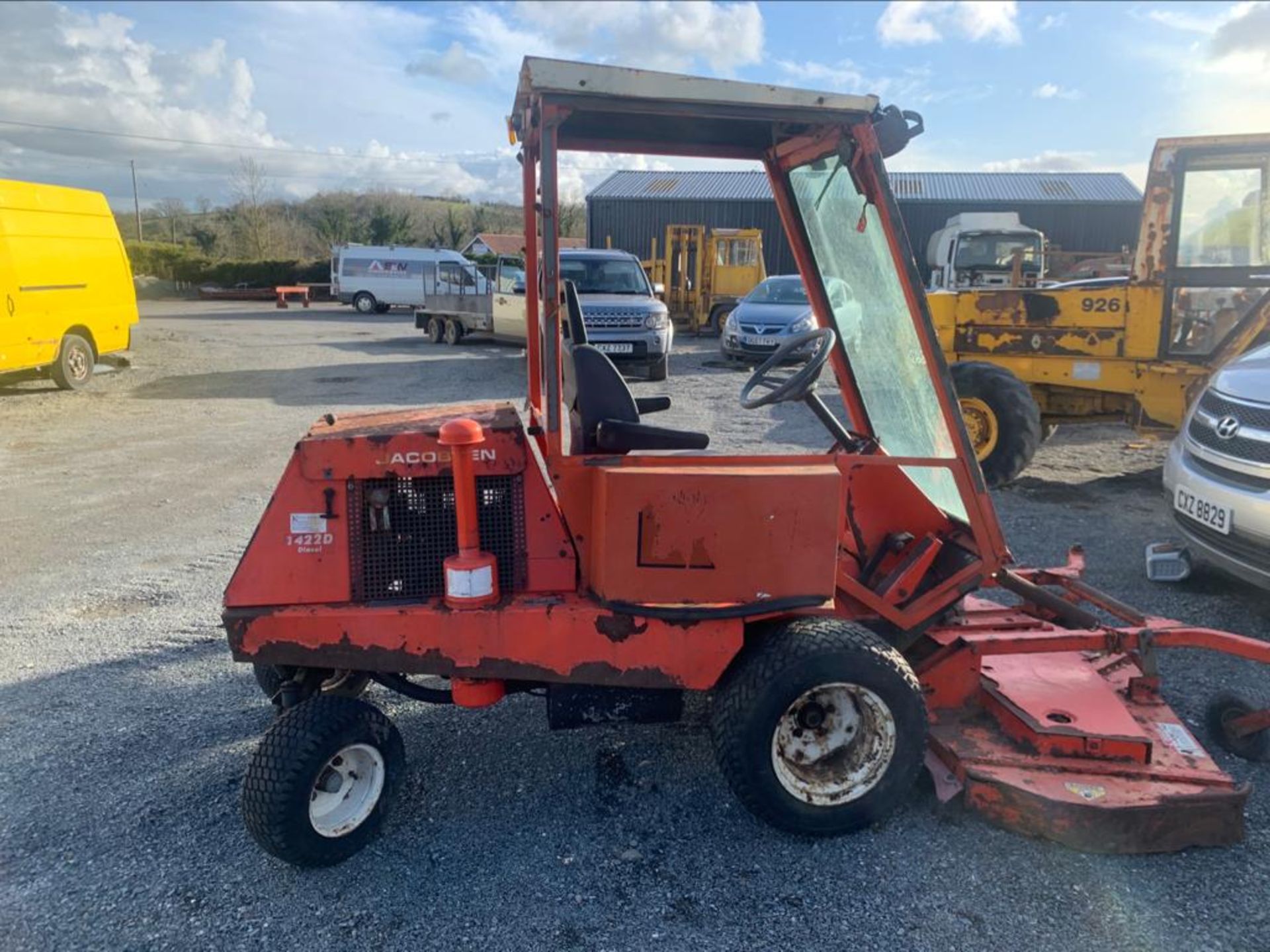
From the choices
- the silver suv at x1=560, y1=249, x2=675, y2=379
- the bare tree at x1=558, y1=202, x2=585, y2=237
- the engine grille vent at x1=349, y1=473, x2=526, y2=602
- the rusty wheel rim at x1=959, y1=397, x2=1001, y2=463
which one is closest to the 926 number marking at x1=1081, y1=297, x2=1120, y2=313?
the rusty wheel rim at x1=959, y1=397, x2=1001, y2=463

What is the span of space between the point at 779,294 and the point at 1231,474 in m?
12.0

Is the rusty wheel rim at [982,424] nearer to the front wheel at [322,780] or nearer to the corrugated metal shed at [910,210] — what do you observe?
the front wheel at [322,780]

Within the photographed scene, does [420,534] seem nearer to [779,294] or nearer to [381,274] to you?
[779,294]

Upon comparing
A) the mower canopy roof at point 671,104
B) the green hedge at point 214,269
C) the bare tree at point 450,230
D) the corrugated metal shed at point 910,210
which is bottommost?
the mower canopy roof at point 671,104

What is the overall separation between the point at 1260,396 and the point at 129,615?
6.01 metres

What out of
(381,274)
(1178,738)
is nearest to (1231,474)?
(1178,738)

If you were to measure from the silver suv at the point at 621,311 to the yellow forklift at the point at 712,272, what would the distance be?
7.88m

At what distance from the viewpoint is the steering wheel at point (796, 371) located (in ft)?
9.58

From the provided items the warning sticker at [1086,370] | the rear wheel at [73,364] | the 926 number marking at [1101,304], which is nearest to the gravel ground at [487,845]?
the warning sticker at [1086,370]

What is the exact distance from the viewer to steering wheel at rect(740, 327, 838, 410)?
292cm

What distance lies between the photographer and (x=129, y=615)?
477 cm

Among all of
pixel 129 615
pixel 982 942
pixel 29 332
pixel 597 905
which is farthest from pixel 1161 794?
pixel 29 332

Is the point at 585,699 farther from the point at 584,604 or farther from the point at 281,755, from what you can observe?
the point at 281,755

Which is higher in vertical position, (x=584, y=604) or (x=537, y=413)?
(x=537, y=413)
